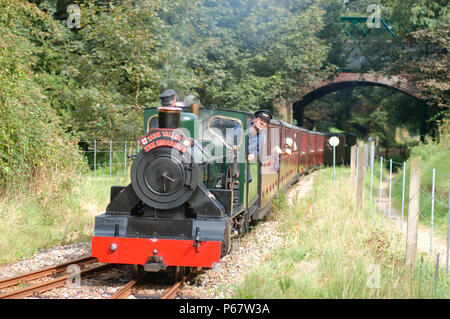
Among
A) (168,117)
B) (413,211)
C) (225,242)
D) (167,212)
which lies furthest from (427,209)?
(168,117)

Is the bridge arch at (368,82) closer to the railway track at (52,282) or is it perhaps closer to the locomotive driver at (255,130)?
the locomotive driver at (255,130)

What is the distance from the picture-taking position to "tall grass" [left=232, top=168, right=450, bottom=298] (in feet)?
18.0

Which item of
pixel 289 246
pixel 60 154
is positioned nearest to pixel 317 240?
pixel 289 246

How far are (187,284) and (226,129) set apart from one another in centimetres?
231

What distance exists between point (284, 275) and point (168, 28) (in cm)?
1339

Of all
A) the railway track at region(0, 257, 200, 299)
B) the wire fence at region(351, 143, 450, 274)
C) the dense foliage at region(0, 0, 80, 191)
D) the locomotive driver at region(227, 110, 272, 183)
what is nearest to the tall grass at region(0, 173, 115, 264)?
the dense foliage at region(0, 0, 80, 191)

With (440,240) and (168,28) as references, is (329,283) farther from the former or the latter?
(168,28)

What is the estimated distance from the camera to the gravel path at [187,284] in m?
6.02

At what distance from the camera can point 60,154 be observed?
36.9 feet

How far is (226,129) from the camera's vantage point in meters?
7.50

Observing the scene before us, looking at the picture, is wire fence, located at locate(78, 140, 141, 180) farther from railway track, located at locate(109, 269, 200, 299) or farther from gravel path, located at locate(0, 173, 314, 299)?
railway track, located at locate(109, 269, 200, 299)

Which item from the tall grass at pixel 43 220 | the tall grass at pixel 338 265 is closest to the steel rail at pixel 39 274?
the tall grass at pixel 43 220

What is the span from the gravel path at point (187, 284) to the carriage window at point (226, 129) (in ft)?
5.62

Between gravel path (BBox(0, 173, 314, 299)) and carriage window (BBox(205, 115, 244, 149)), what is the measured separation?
5.62 ft
